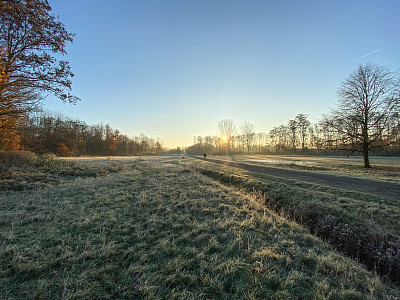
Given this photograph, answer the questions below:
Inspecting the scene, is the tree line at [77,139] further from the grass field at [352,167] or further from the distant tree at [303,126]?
the distant tree at [303,126]

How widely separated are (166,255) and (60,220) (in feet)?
12.9

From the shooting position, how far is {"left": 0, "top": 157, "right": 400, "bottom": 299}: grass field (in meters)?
2.79

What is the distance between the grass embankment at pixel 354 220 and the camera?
180 inches

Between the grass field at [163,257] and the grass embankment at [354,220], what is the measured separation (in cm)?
64

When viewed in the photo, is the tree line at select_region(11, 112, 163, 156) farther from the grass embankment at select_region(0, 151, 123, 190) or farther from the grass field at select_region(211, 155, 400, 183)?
the grass field at select_region(211, 155, 400, 183)

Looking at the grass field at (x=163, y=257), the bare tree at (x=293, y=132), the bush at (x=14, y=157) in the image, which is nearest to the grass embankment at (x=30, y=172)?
the bush at (x=14, y=157)

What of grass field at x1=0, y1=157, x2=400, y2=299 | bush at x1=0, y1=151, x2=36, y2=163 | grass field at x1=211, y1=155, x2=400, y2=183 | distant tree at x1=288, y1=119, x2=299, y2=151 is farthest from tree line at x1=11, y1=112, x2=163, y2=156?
distant tree at x1=288, y1=119, x2=299, y2=151

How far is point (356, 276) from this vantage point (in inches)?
134

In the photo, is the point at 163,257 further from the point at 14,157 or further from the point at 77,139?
the point at 77,139

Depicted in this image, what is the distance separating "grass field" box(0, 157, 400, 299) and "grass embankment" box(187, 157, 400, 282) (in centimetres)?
64

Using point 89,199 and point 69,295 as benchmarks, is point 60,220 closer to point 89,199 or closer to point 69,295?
point 89,199

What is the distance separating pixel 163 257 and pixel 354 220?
285 inches

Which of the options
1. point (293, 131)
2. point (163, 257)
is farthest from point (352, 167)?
point (293, 131)

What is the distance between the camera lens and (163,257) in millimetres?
3701
